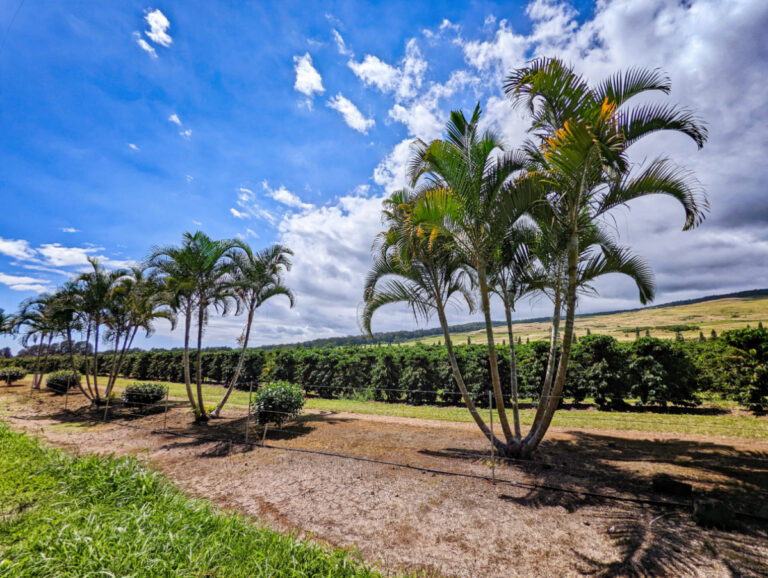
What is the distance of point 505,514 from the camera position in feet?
14.0

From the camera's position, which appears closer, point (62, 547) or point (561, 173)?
point (62, 547)

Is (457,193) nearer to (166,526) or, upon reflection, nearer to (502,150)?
(502,150)

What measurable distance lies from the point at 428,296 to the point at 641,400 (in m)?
9.90

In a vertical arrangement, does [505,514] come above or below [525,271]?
below

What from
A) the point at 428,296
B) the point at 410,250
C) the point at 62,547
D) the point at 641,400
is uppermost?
the point at 410,250

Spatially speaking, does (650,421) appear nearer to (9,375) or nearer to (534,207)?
(534,207)

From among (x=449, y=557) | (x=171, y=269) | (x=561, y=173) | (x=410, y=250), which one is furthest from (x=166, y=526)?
(x=171, y=269)

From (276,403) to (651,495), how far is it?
8488mm

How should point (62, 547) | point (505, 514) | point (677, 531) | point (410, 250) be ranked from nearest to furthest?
point (62, 547) → point (677, 531) → point (505, 514) → point (410, 250)

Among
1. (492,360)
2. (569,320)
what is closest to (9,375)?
(492,360)

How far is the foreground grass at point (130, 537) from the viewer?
2.84 meters

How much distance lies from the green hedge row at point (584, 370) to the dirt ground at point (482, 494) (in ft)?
5.29

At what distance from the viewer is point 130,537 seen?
328 centimetres

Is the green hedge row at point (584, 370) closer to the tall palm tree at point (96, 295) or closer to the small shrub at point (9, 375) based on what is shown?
the tall palm tree at point (96, 295)
